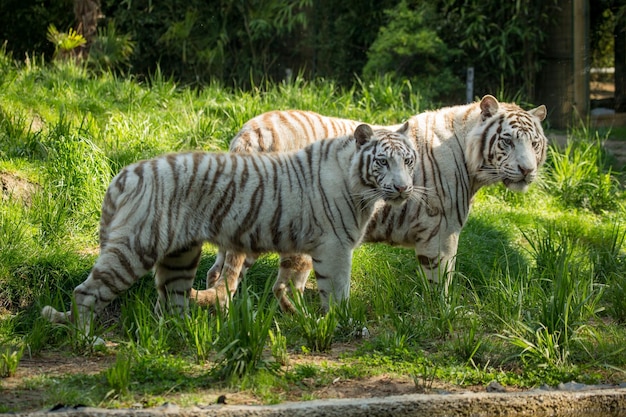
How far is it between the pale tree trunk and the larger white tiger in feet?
18.4

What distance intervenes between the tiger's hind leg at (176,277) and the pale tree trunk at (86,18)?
6.07m

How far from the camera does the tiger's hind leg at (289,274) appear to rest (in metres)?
5.59

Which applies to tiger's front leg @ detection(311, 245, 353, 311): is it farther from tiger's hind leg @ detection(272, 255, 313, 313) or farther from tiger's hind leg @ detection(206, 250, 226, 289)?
tiger's hind leg @ detection(206, 250, 226, 289)

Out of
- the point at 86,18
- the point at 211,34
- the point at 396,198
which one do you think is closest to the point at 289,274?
the point at 396,198

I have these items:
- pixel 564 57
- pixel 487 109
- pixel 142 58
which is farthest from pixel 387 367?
pixel 142 58

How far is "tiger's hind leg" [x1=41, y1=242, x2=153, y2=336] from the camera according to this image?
179 inches

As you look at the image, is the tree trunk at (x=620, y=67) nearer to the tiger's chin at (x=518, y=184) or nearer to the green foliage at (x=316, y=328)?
the tiger's chin at (x=518, y=184)

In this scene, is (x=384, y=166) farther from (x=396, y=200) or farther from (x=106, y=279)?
(x=106, y=279)

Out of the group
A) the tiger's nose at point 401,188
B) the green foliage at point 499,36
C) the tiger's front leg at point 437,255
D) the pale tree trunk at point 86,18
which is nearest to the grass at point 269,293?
the tiger's front leg at point 437,255

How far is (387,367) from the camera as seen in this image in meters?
4.41

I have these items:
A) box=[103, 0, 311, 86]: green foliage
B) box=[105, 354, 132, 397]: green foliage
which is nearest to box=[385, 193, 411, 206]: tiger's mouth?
box=[105, 354, 132, 397]: green foliage

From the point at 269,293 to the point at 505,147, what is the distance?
1.90 meters

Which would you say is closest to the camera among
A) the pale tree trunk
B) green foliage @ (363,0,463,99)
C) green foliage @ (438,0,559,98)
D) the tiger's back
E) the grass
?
the grass

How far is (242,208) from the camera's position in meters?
4.90
